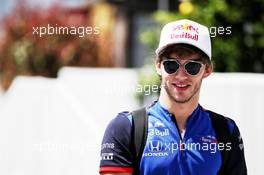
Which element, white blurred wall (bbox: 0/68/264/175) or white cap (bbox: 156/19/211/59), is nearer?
white cap (bbox: 156/19/211/59)

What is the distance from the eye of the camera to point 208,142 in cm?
343

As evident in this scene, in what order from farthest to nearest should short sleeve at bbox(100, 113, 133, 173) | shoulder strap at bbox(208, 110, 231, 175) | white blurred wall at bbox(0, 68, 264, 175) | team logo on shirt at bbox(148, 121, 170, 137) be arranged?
white blurred wall at bbox(0, 68, 264, 175) < shoulder strap at bbox(208, 110, 231, 175) < team logo on shirt at bbox(148, 121, 170, 137) < short sleeve at bbox(100, 113, 133, 173)

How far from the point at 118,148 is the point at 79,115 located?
2.03 m

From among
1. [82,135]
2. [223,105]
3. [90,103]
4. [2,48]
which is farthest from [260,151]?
[2,48]

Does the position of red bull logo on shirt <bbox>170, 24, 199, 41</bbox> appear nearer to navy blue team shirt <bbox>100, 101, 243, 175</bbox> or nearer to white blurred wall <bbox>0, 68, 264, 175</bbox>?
navy blue team shirt <bbox>100, 101, 243, 175</bbox>

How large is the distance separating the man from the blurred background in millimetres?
780

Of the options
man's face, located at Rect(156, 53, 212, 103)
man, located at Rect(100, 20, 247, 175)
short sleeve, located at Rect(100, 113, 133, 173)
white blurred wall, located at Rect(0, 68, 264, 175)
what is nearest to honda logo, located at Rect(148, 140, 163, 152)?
man, located at Rect(100, 20, 247, 175)

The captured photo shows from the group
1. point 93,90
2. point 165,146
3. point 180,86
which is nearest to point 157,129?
point 165,146

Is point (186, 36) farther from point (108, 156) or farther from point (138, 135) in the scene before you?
point (108, 156)

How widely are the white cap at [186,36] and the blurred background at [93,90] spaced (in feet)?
3.09

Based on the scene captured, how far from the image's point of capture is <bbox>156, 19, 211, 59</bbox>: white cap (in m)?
3.21

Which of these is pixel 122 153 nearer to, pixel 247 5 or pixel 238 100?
pixel 238 100

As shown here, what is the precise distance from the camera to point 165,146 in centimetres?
329

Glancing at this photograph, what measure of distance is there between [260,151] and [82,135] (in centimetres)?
100
